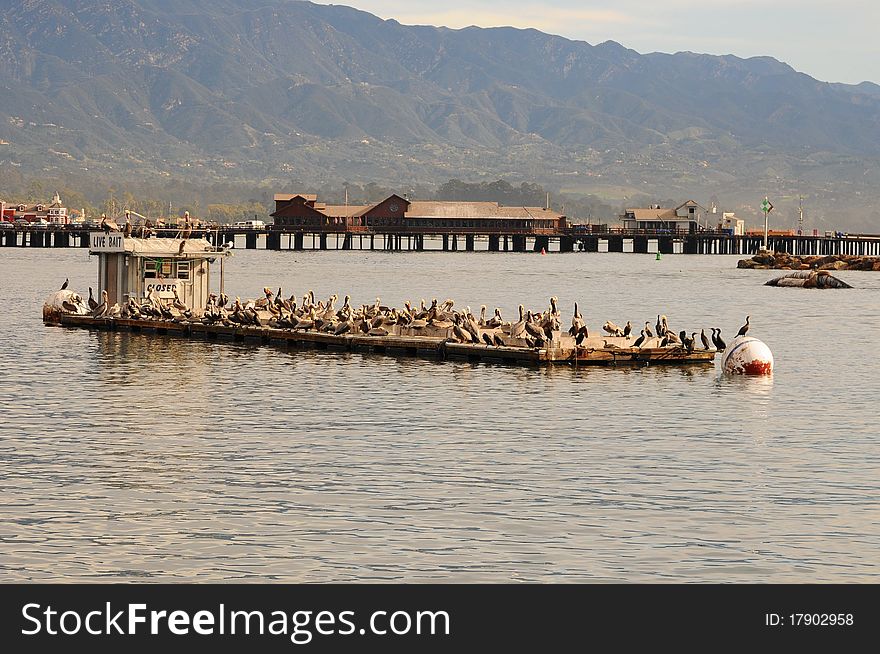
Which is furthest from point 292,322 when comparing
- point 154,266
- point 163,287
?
point 163,287

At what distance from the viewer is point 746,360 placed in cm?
5506

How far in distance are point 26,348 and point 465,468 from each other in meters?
36.5

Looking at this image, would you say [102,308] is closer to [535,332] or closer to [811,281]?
[535,332]

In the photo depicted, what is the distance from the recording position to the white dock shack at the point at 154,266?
7294cm

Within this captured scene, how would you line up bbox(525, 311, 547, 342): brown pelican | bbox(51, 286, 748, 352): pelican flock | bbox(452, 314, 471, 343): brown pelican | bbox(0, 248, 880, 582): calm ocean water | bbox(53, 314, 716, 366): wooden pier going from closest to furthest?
bbox(0, 248, 880, 582): calm ocean water
bbox(53, 314, 716, 366): wooden pier
bbox(525, 311, 547, 342): brown pelican
bbox(51, 286, 748, 352): pelican flock
bbox(452, 314, 471, 343): brown pelican

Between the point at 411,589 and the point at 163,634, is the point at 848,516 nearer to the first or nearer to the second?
the point at 411,589

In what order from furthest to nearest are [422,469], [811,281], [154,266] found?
[811,281] → [154,266] → [422,469]

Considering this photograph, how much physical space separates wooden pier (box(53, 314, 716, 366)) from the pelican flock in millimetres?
343

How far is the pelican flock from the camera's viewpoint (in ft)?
192

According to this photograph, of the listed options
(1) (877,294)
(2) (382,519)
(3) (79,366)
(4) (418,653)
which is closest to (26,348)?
(3) (79,366)

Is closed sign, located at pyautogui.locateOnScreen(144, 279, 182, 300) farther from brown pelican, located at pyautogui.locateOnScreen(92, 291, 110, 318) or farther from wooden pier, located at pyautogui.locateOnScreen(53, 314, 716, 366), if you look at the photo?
wooden pier, located at pyautogui.locateOnScreen(53, 314, 716, 366)

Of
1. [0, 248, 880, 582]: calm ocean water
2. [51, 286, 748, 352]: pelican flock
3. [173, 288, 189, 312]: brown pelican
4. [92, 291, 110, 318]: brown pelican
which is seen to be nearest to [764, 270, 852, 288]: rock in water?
[51, 286, 748, 352]: pelican flock

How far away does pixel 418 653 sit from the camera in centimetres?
1862

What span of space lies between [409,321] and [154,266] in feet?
56.7
